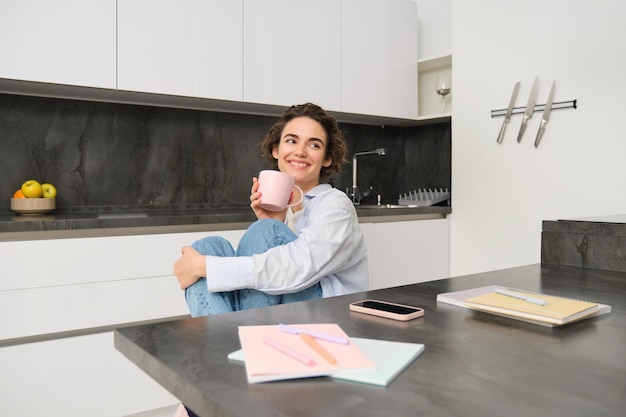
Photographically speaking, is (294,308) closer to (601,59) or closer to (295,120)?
(295,120)

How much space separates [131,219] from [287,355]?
5.31 feet

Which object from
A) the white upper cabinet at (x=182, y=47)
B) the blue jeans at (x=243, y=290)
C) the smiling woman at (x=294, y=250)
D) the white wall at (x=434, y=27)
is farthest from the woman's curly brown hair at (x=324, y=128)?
the white wall at (x=434, y=27)

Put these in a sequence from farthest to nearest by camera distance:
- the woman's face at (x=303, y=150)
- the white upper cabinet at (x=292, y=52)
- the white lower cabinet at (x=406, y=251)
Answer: the white lower cabinet at (x=406, y=251)
the white upper cabinet at (x=292, y=52)
the woman's face at (x=303, y=150)

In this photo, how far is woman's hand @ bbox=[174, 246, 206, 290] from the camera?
1.19 m

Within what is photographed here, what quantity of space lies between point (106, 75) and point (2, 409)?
130 cm

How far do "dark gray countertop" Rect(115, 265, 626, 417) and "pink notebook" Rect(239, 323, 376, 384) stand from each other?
1cm

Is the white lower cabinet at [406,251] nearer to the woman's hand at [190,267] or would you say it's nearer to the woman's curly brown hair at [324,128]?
the woman's curly brown hair at [324,128]

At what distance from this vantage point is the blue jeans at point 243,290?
1.22 meters

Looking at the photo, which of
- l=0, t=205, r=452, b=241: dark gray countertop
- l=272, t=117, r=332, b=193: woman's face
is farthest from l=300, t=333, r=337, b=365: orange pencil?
l=0, t=205, r=452, b=241: dark gray countertop

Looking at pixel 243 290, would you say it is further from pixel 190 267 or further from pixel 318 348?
pixel 318 348

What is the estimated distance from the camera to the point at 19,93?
244cm

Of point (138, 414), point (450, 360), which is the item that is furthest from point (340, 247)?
point (138, 414)

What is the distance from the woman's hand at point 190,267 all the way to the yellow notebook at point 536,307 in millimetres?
555

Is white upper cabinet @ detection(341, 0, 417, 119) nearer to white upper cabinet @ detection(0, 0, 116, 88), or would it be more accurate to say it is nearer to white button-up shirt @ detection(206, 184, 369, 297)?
white upper cabinet @ detection(0, 0, 116, 88)
